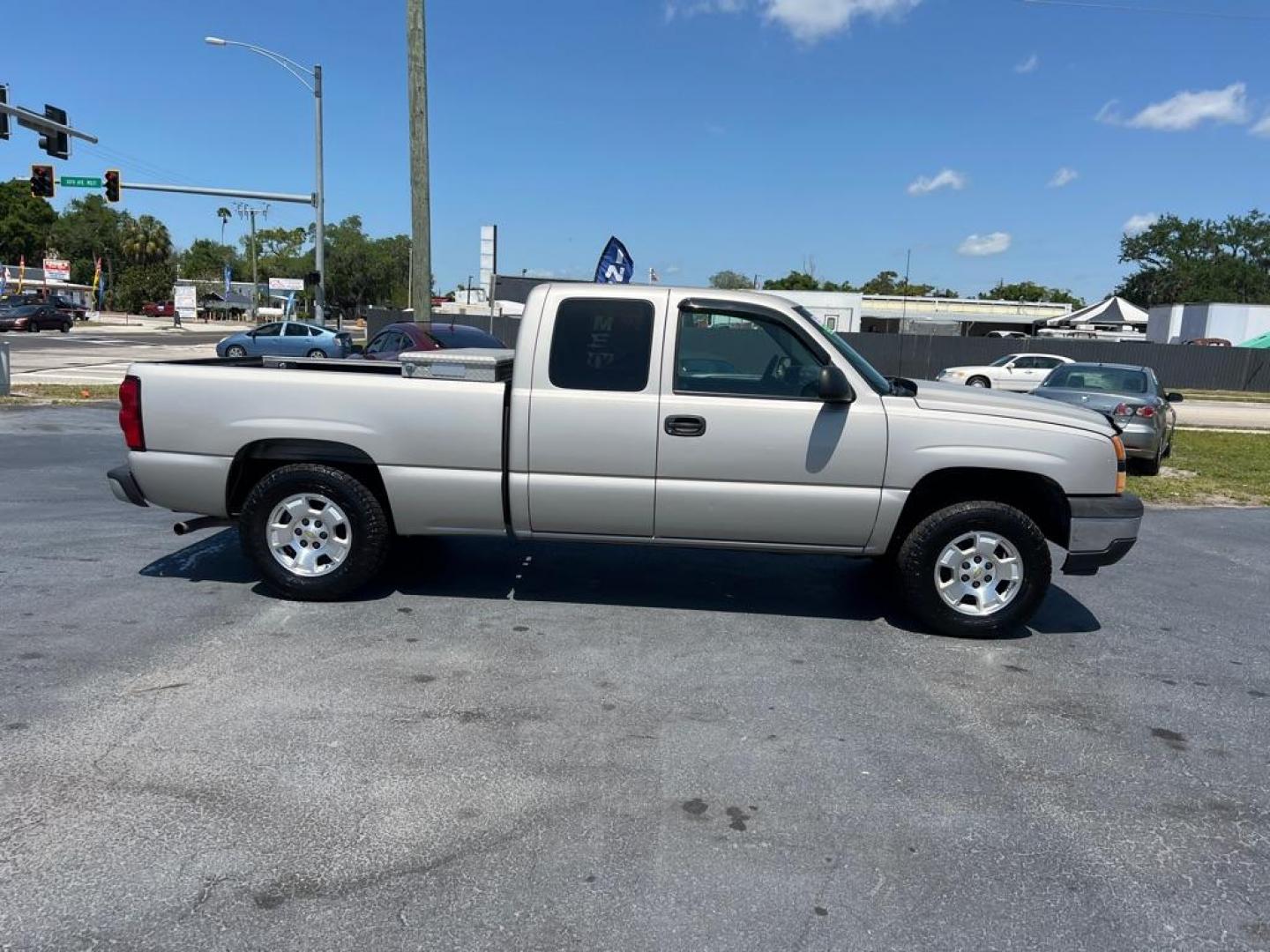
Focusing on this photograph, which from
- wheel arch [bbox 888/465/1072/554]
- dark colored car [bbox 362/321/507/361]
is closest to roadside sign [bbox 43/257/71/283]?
dark colored car [bbox 362/321/507/361]

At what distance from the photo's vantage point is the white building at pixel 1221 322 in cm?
5056

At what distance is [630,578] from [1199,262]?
9589cm

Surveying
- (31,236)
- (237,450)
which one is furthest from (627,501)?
(31,236)

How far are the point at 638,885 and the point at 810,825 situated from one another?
0.74 metres

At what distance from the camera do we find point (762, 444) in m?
5.22

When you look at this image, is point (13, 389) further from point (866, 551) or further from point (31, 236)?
point (31, 236)

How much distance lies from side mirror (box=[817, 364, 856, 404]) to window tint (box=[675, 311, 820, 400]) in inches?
5.2

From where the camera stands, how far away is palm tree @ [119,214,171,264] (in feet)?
310

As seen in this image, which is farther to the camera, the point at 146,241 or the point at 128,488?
the point at 146,241

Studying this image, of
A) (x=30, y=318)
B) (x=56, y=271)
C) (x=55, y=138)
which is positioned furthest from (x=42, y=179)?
(x=56, y=271)

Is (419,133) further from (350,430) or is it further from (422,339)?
(350,430)

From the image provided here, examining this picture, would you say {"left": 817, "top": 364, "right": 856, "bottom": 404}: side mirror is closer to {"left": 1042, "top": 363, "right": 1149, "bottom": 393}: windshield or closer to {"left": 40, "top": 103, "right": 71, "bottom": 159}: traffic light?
{"left": 1042, "top": 363, "right": 1149, "bottom": 393}: windshield

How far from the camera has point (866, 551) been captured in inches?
215

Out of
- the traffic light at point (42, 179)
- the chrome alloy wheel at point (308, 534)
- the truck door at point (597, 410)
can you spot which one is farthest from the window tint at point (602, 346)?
the traffic light at point (42, 179)
